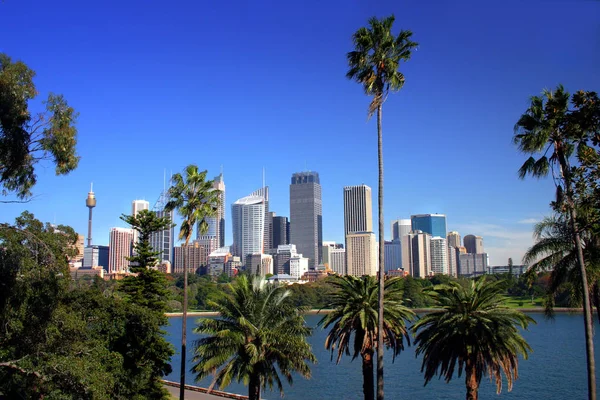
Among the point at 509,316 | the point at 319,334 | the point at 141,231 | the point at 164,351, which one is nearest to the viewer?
the point at 509,316

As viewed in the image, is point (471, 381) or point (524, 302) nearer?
point (471, 381)

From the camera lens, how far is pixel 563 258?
1945 centimetres

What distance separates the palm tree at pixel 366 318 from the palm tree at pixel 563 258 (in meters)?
6.66

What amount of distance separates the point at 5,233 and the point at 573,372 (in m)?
56.1

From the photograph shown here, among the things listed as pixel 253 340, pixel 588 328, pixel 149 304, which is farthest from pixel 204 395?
pixel 588 328

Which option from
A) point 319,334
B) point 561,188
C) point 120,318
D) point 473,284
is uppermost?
point 561,188

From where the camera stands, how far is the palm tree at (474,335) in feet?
73.5

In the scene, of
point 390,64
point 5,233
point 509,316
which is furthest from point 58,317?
point 509,316

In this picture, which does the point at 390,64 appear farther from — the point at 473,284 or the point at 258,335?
the point at 258,335

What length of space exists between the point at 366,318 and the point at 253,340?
5105mm

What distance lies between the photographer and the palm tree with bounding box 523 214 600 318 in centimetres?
1897

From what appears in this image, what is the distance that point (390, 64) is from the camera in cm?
2055

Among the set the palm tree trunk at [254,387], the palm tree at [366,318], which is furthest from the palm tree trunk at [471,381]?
the palm tree trunk at [254,387]

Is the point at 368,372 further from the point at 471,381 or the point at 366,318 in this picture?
the point at 471,381
